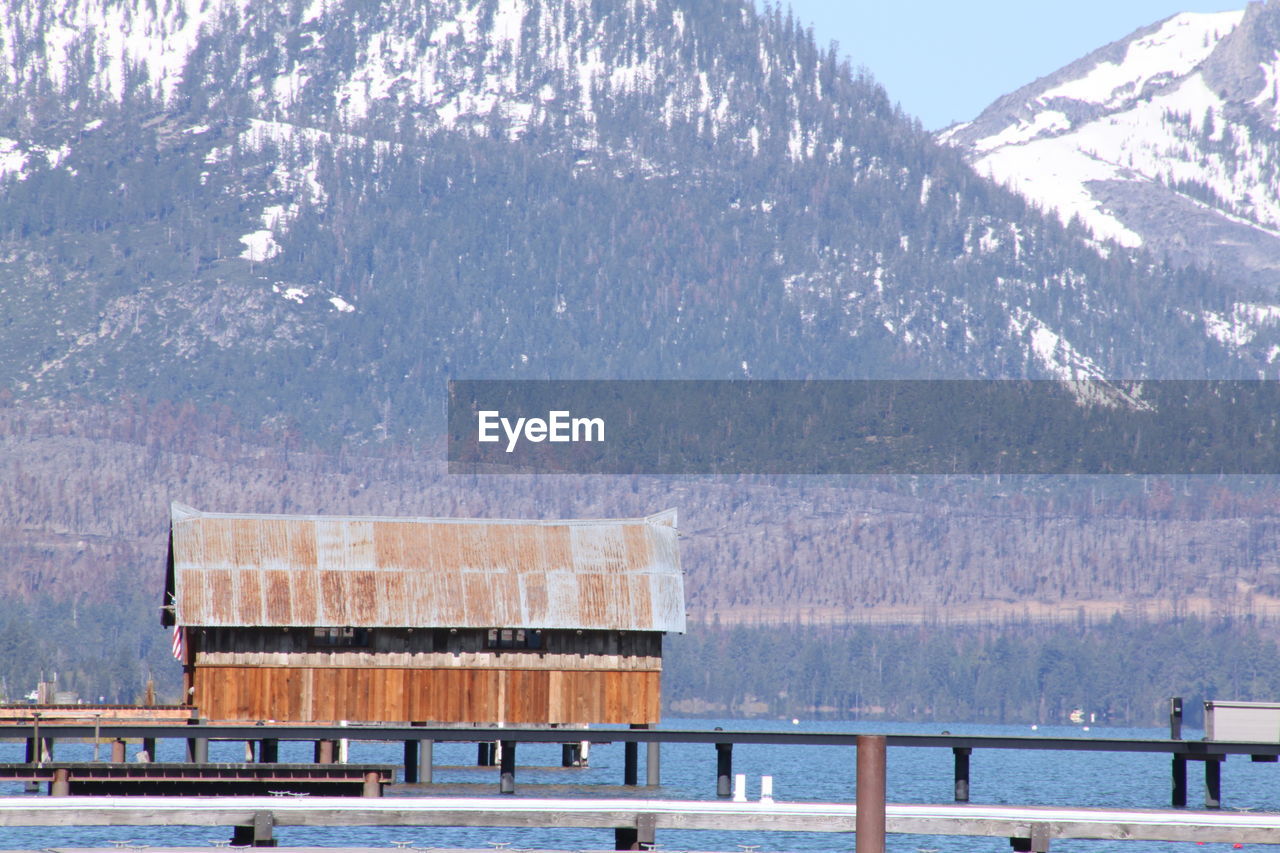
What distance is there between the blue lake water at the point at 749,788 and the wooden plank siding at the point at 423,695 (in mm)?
2980

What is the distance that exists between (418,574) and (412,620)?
1.89m

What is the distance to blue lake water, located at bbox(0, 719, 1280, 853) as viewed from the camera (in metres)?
73.6

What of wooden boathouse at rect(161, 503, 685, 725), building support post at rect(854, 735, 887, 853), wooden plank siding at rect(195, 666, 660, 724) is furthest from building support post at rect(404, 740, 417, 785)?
building support post at rect(854, 735, 887, 853)

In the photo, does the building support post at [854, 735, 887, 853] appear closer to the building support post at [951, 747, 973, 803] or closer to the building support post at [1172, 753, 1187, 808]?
the building support post at [951, 747, 973, 803]

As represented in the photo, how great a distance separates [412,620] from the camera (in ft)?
252

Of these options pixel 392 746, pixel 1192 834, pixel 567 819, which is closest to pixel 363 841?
pixel 567 819

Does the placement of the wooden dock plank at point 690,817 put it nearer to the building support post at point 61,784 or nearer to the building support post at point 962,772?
the building support post at point 61,784

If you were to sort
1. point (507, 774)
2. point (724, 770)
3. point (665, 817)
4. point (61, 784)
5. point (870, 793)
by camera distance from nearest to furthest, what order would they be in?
1. point (870, 793)
2. point (665, 817)
3. point (61, 784)
4. point (507, 774)
5. point (724, 770)

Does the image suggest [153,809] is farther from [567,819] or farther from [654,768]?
[654,768]

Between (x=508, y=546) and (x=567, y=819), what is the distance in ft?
111

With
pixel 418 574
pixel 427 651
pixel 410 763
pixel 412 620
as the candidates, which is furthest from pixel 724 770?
pixel 410 763

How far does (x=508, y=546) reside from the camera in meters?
80.2

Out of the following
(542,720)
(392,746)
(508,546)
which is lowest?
(392,746)

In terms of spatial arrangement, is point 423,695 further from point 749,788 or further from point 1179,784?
point 749,788
